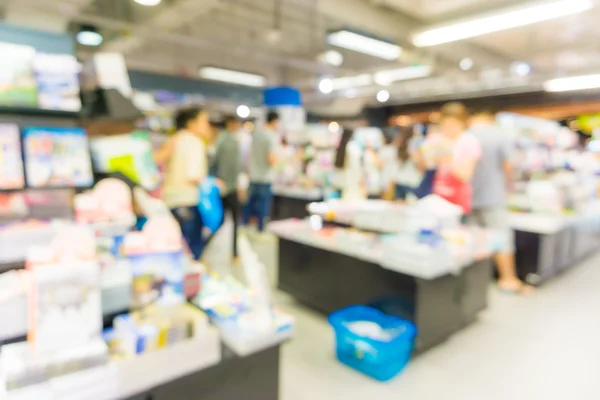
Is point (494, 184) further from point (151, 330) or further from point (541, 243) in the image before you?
point (151, 330)

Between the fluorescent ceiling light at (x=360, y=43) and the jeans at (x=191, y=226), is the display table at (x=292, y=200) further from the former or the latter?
the jeans at (x=191, y=226)

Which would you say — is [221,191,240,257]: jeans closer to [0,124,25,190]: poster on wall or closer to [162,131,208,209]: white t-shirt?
[162,131,208,209]: white t-shirt

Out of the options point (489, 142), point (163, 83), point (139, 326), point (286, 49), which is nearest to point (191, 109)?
point (139, 326)

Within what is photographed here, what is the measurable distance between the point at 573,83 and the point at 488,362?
27.5 ft

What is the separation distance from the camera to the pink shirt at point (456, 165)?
3.58 meters

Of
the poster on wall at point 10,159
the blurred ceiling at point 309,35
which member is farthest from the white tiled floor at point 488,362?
the blurred ceiling at point 309,35

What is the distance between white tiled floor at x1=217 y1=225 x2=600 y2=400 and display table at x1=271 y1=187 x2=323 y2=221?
3407 millimetres

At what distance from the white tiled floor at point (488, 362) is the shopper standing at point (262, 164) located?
2847 mm

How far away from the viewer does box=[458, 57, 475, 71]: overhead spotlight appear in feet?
31.5

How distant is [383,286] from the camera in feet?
9.50

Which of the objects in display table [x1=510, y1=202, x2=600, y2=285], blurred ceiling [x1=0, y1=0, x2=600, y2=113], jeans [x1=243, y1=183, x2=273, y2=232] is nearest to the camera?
display table [x1=510, y1=202, x2=600, y2=285]

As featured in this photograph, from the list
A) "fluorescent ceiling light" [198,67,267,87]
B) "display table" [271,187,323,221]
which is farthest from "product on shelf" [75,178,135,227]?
"fluorescent ceiling light" [198,67,267,87]

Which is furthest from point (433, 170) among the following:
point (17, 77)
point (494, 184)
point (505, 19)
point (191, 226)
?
point (17, 77)

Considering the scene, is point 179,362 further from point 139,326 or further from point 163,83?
point 163,83
